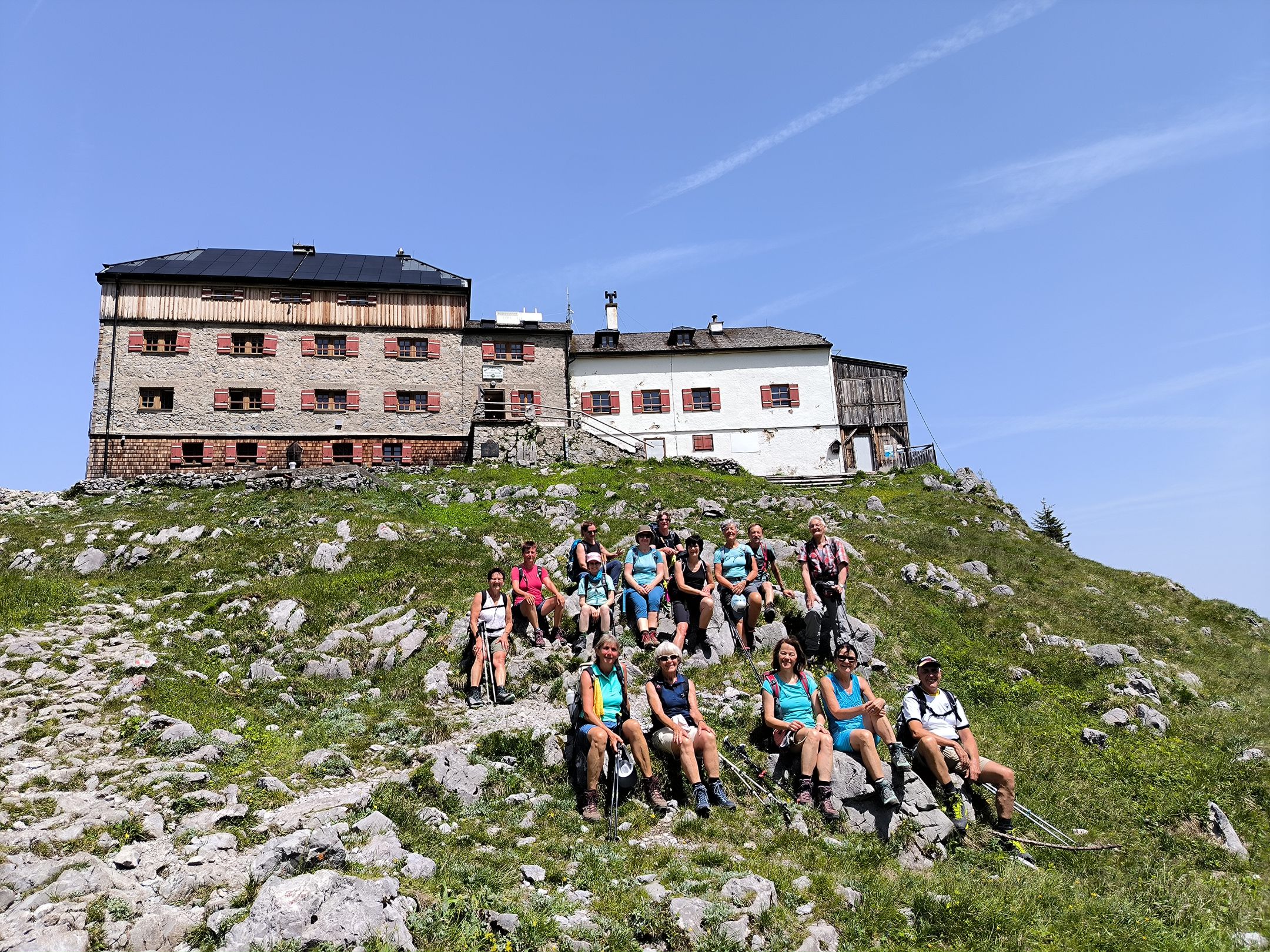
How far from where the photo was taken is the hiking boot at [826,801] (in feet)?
29.1

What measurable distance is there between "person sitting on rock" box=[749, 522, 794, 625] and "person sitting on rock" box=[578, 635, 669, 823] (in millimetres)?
4737

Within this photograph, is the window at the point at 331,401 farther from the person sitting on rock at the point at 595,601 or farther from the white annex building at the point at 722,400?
the person sitting on rock at the point at 595,601

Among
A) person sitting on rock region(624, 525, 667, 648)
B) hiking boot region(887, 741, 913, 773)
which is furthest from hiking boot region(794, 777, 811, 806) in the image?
person sitting on rock region(624, 525, 667, 648)

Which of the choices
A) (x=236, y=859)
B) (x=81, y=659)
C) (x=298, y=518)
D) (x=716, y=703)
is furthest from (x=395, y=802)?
(x=298, y=518)

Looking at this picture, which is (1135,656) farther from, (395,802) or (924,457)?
(924,457)

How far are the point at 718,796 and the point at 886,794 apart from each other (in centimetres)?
182

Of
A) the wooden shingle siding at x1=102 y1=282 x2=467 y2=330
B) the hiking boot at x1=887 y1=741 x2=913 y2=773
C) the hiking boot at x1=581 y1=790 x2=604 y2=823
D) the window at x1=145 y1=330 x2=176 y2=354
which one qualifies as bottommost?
the hiking boot at x1=581 y1=790 x2=604 y2=823

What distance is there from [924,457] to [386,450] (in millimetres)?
26754

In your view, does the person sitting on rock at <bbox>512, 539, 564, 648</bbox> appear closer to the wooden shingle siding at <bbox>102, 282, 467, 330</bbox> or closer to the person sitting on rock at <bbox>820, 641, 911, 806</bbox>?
the person sitting on rock at <bbox>820, 641, 911, 806</bbox>

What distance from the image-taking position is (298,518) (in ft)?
76.8

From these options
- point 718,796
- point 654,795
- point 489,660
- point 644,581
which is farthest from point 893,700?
point 489,660

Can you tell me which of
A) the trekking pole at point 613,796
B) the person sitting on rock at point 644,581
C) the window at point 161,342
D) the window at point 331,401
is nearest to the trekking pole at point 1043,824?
the trekking pole at point 613,796

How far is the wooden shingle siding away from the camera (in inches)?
1420

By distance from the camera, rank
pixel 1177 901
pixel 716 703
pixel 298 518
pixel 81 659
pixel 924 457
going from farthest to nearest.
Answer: pixel 924 457, pixel 298 518, pixel 81 659, pixel 716 703, pixel 1177 901
